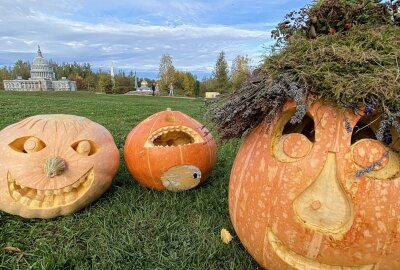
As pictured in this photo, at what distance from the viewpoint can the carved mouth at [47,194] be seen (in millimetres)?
3156

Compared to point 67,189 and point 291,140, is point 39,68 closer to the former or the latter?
point 67,189

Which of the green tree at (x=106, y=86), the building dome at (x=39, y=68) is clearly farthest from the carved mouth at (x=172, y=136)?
the building dome at (x=39, y=68)

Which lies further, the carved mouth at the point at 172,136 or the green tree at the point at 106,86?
the green tree at the point at 106,86

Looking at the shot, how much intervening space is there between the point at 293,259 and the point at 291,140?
0.77 metres

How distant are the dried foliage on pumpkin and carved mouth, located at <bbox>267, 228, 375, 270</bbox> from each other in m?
0.77

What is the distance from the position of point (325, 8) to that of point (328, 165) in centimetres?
101

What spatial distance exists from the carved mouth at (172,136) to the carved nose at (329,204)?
1972 millimetres

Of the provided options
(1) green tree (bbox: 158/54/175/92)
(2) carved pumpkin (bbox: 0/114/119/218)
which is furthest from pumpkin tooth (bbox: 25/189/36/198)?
(1) green tree (bbox: 158/54/175/92)

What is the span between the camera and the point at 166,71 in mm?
55281

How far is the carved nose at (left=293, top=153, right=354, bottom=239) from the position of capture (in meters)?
2.01

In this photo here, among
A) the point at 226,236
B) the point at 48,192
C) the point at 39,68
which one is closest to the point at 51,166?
the point at 48,192

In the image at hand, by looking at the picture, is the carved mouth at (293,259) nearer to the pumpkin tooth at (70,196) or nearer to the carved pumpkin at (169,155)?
the carved pumpkin at (169,155)

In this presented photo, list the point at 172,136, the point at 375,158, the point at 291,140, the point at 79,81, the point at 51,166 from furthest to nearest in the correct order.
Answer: the point at 79,81, the point at 172,136, the point at 51,166, the point at 291,140, the point at 375,158

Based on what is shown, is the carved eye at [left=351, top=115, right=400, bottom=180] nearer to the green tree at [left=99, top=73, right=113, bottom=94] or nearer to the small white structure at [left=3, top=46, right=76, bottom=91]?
the green tree at [left=99, top=73, right=113, bottom=94]
